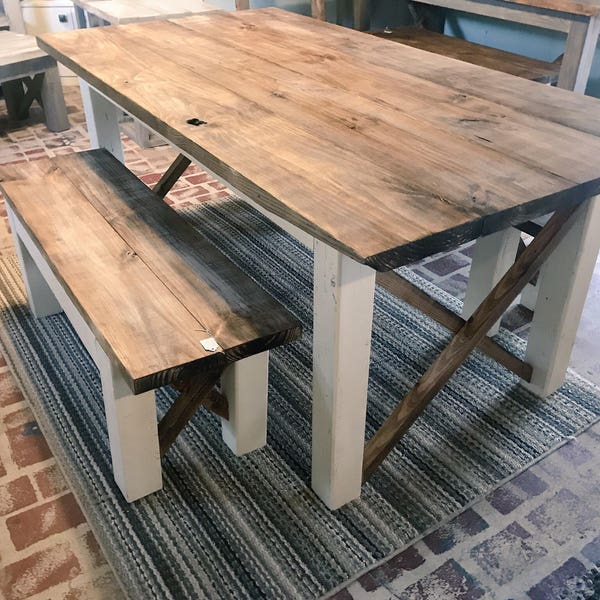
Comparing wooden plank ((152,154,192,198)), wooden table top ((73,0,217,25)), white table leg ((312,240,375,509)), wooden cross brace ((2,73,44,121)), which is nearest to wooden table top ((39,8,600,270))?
white table leg ((312,240,375,509))

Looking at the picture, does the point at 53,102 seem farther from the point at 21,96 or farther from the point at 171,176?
the point at 171,176

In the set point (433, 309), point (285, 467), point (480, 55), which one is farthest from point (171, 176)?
point (480, 55)

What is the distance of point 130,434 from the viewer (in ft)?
5.09

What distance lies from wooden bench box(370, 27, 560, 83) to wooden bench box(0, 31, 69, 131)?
1.85m

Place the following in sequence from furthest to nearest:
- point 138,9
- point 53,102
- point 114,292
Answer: point 53,102, point 138,9, point 114,292

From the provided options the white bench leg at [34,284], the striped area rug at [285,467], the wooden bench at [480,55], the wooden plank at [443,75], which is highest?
the wooden plank at [443,75]

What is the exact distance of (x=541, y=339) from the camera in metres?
1.92

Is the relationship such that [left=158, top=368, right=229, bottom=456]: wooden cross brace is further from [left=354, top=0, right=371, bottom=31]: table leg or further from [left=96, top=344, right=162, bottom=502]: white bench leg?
[left=354, top=0, right=371, bottom=31]: table leg

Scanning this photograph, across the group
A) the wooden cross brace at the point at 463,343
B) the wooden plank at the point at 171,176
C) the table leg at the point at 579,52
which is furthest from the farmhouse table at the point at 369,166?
the table leg at the point at 579,52

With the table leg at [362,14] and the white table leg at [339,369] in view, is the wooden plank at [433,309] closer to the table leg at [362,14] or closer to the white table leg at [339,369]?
the white table leg at [339,369]

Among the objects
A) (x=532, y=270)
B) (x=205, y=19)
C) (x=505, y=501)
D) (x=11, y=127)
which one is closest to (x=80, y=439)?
(x=505, y=501)

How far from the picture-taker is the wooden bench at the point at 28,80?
3670 mm

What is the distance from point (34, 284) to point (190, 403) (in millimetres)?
961

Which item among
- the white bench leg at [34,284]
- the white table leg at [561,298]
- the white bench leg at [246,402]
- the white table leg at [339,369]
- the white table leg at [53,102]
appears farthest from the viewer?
the white table leg at [53,102]
